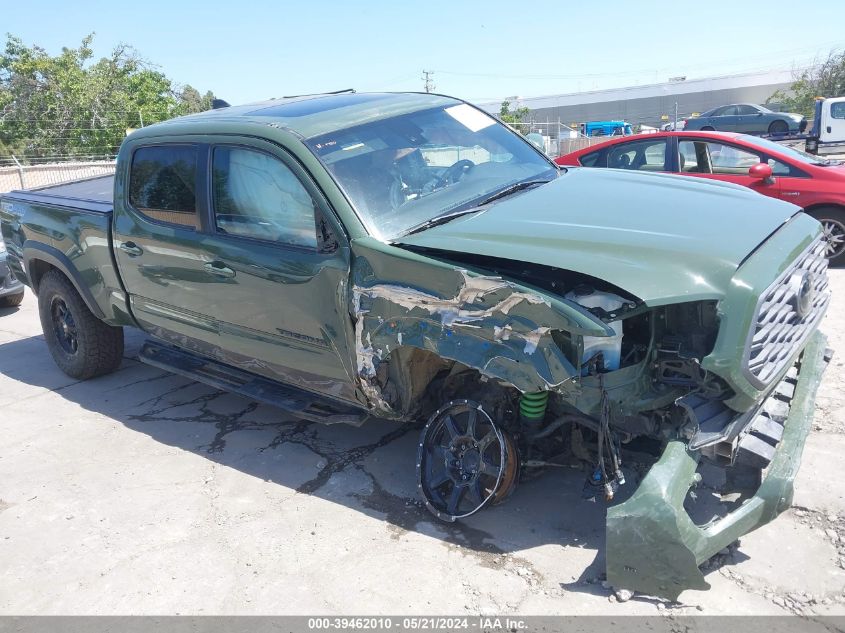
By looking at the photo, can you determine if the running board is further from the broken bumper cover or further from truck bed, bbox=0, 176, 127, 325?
the broken bumper cover

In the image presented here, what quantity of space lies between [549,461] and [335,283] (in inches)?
53.6

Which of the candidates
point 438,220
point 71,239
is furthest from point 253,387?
point 71,239

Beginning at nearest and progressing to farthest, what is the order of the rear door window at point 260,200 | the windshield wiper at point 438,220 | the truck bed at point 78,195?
1. the windshield wiper at point 438,220
2. the rear door window at point 260,200
3. the truck bed at point 78,195

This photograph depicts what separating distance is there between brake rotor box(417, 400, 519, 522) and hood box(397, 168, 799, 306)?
0.85 metres

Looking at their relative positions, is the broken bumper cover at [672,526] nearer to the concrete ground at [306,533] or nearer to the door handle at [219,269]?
the concrete ground at [306,533]

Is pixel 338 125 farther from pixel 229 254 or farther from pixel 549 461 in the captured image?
pixel 549 461

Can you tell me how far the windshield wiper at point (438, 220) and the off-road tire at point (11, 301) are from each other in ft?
22.7

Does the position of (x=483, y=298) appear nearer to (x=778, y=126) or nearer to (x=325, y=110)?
(x=325, y=110)

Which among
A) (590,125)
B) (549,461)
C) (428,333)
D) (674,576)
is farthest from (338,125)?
(590,125)

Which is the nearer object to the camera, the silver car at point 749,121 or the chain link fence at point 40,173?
the chain link fence at point 40,173

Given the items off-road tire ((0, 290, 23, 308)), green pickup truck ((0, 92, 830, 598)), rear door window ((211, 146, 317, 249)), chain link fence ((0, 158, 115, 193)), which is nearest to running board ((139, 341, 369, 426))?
green pickup truck ((0, 92, 830, 598))

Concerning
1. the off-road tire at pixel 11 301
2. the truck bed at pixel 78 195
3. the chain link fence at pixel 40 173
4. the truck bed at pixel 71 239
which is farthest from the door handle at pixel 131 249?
the chain link fence at pixel 40 173

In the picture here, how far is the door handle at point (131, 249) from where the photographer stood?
15.4 ft

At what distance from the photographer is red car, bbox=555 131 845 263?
764 centimetres
